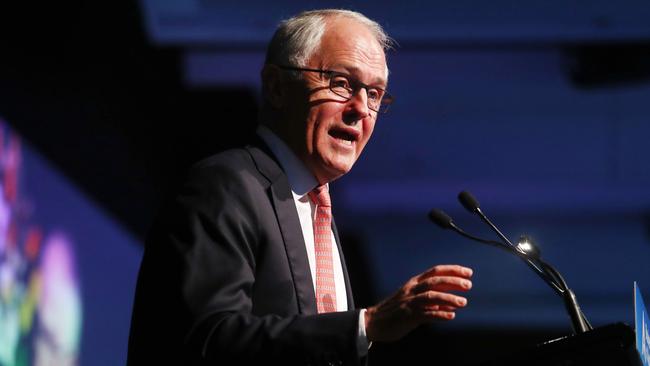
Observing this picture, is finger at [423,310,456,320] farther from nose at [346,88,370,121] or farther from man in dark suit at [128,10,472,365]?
nose at [346,88,370,121]

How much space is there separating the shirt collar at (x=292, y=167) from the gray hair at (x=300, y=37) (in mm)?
157

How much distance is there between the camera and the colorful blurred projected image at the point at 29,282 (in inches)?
146

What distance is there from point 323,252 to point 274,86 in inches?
14.1

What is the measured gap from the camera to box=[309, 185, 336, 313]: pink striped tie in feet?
6.48

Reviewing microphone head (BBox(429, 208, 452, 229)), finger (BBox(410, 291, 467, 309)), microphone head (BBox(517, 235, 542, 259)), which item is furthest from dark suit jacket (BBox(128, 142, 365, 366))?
microphone head (BBox(517, 235, 542, 259))

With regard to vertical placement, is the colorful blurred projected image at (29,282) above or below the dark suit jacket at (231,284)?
below

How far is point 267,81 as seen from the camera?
85.7 inches

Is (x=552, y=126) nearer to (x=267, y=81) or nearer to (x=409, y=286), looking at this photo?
(x=267, y=81)

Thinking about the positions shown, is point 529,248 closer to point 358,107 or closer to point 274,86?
point 358,107

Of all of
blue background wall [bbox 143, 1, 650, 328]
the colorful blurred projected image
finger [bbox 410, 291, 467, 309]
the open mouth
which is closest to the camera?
finger [bbox 410, 291, 467, 309]

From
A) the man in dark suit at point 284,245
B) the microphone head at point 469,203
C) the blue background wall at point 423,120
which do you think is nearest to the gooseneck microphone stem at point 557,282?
the microphone head at point 469,203

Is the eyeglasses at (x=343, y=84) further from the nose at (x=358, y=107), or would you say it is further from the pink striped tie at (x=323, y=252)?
the pink striped tie at (x=323, y=252)

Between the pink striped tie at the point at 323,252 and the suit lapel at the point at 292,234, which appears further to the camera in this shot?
the pink striped tie at the point at 323,252

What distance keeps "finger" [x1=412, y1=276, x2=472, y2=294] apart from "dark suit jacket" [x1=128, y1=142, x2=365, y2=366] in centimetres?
15
